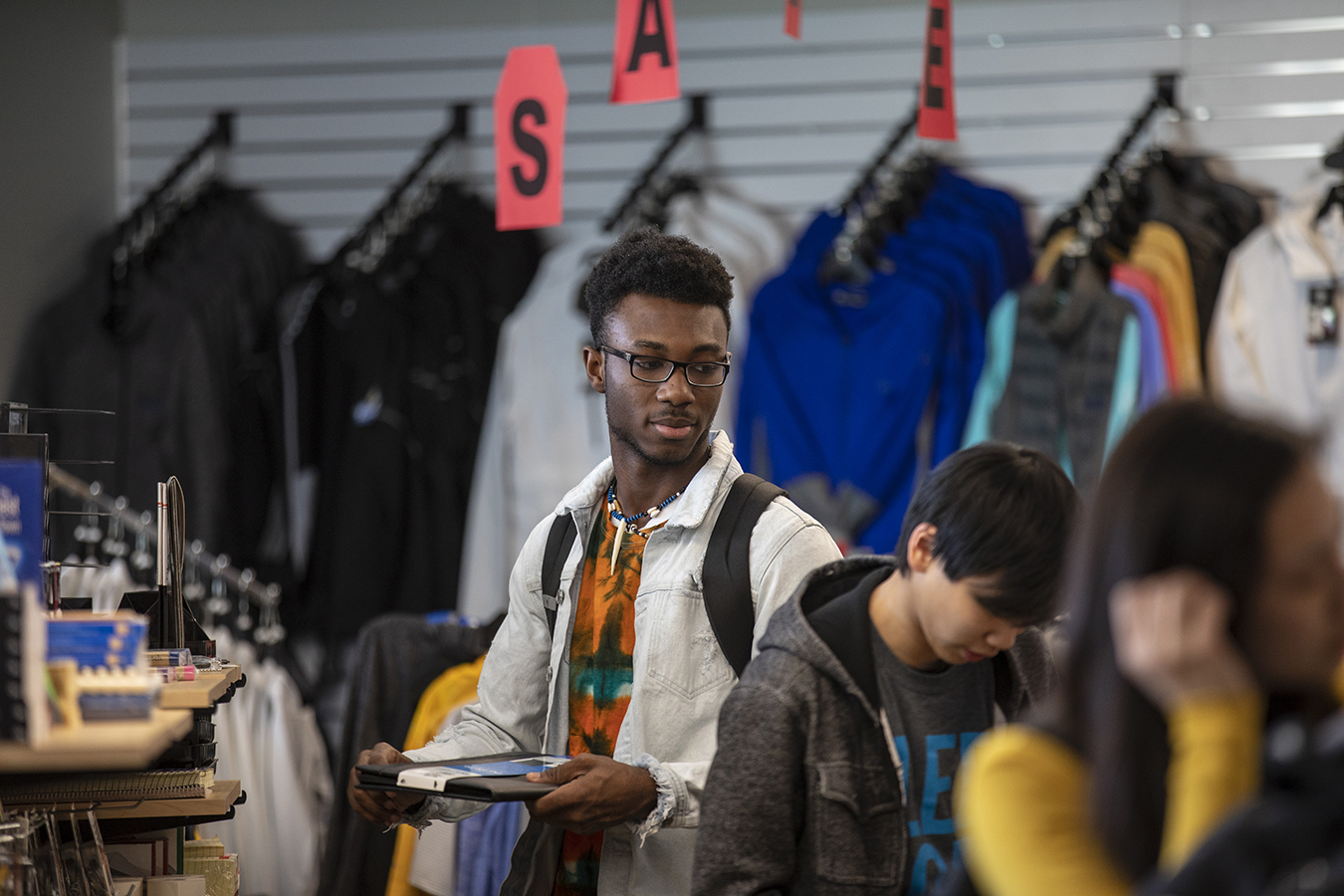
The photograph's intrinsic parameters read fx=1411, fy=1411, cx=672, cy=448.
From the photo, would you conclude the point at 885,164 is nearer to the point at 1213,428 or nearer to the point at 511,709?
the point at 511,709

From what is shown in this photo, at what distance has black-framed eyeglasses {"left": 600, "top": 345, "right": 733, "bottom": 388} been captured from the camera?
7.29 feet

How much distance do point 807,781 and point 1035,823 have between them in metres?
0.70

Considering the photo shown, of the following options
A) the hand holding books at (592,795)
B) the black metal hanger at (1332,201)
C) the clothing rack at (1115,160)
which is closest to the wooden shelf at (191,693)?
the hand holding books at (592,795)

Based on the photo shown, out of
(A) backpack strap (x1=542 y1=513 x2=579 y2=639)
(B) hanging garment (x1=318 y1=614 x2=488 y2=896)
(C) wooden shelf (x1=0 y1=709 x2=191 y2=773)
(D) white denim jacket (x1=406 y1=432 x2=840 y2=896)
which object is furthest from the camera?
(B) hanging garment (x1=318 y1=614 x2=488 y2=896)

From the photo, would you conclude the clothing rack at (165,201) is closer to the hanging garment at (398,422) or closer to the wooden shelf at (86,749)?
the hanging garment at (398,422)

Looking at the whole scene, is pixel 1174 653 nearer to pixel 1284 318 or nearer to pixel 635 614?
pixel 635 614

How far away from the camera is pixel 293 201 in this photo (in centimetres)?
515

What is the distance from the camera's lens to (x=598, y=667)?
2229 millimetres

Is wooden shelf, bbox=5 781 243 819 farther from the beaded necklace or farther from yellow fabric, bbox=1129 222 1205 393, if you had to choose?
yellow fabric, bbox=1129 222 1205 393

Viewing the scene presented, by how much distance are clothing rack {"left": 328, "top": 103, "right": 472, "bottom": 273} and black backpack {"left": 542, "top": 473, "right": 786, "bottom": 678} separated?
9.52 feet

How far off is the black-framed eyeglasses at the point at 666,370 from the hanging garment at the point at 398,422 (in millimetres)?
2515

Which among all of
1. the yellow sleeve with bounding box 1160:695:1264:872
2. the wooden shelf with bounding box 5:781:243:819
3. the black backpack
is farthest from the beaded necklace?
the yellow sleeve with bounding box 1160:695:1264:872

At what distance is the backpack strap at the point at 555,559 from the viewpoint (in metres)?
2.32

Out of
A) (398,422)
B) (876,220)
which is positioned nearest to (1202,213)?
(876,220)
